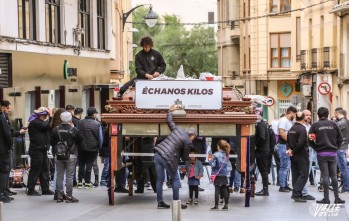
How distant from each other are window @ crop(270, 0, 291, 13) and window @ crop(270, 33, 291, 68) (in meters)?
1.46

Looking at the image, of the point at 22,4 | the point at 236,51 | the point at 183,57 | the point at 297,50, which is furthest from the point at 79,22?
the point at 183,57

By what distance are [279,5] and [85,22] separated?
93.5ft

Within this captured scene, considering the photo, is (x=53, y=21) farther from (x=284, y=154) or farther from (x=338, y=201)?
(x=338, y=201)

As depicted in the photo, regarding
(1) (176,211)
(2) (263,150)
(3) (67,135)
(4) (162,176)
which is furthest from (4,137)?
(1) (176,211)

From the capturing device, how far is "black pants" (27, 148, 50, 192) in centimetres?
1998

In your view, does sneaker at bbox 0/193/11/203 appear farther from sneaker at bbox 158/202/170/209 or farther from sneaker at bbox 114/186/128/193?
sneaker at bbox 158/202/170/209

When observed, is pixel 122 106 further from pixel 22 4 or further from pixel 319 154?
pixel 22 4

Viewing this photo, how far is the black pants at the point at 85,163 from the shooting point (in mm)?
22359

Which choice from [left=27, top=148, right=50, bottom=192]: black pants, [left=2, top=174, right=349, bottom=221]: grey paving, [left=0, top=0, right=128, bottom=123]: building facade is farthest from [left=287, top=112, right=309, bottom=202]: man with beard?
[left=0, top=0, right=128, bottom=123]: building facade

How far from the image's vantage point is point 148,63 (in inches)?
774

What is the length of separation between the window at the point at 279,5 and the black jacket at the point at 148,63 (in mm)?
43360

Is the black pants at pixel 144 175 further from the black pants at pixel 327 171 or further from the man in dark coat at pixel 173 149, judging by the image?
the black pants at pixel 327 171

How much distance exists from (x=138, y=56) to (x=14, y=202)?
3.47 meters

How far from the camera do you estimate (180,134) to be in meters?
17.2
